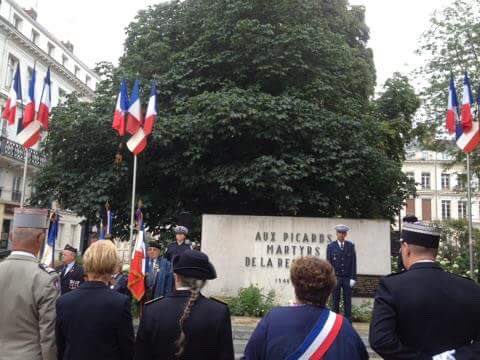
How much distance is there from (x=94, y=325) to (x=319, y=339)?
163 cm

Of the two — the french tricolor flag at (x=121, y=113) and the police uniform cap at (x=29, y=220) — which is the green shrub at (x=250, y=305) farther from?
the police uniform cap at (x=29, y=220)

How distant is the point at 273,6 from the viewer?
18.5 metres

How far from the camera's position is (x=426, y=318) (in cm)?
285

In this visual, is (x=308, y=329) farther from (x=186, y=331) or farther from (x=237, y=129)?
(x=237, y=129)

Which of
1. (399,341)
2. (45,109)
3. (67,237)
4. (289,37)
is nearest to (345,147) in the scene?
(289,37)

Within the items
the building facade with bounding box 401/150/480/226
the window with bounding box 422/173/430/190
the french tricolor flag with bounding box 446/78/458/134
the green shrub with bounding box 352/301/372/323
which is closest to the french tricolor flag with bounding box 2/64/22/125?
the green shrub with bounding box 352/301/372/323

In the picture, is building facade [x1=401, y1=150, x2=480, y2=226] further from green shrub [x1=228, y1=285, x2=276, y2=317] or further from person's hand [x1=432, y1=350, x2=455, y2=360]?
person's hand [x1=432, y1=350, x2=455, y2=360]

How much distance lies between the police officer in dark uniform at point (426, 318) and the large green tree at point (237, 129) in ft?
39.7

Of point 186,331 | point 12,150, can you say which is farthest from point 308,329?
point 12,150

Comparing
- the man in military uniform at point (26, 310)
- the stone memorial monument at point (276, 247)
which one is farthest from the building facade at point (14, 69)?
the man in military uniform at point (26, 310)

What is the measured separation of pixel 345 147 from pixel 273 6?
6221mm

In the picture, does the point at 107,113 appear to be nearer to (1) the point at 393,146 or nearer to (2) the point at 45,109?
(2) the point at 45,109

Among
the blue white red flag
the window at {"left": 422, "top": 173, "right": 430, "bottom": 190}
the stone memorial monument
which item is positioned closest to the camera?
the blue white red flag

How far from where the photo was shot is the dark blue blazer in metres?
3.41
